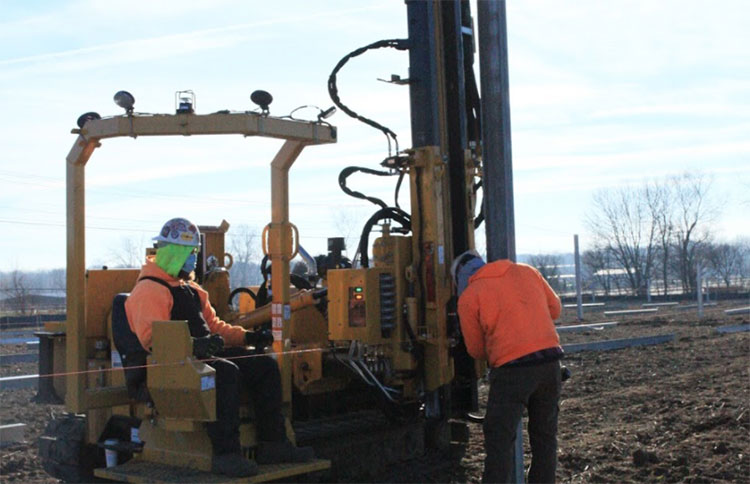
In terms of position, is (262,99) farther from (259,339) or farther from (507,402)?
(507,402)

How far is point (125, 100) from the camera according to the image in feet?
22.1

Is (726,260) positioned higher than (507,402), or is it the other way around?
(726,260)

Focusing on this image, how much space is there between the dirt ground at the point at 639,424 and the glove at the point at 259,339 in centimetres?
214

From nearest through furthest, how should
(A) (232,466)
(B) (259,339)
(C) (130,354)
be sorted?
(A) (232,466)
(C) (130,354)
(B) (259,339)

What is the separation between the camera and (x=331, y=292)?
826 centimetres

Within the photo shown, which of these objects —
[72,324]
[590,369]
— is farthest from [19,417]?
[590,369]

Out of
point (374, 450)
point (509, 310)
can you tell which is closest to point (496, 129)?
point (509, 310)

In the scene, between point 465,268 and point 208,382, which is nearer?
point 208,382

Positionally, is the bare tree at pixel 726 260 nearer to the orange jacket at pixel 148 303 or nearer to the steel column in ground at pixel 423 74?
the steel column in ground at pixel 423 74

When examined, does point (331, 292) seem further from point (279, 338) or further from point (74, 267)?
point (74, 267)

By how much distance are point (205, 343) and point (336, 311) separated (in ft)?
6.62

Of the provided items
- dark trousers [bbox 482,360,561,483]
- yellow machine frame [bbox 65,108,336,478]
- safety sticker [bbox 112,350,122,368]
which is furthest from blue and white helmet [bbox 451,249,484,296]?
safety sticker [bbox 112,350,122,368]

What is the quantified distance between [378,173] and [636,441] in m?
3.53

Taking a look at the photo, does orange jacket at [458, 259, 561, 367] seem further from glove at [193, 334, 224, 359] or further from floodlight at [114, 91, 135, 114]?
floodlight at [114, 91, 135, 114]
